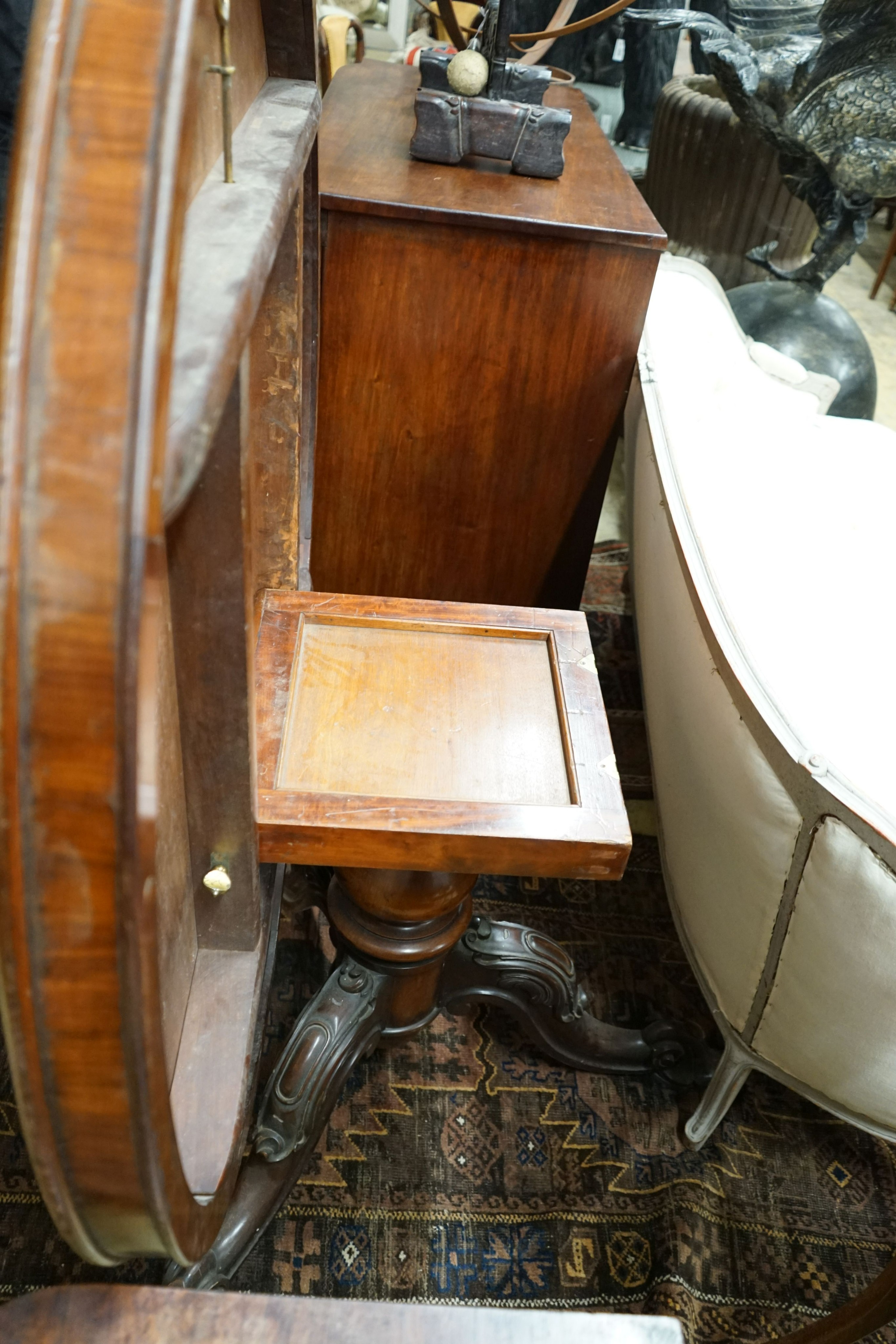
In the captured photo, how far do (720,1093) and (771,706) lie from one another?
18.5 inches

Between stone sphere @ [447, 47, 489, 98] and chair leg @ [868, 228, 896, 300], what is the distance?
275 centimetres

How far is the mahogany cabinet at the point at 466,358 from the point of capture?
1214mm

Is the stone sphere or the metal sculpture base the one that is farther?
the stone sphere

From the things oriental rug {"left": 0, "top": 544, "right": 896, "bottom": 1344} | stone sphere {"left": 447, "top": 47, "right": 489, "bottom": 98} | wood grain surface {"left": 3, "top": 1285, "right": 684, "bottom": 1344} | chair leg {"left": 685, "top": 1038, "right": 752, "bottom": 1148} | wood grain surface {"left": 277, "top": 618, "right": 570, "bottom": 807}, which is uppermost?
stone sphere {"left": 447, "top": 47, "right": 489, "bottom": 98}

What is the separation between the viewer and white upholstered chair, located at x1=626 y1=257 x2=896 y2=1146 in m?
0.86

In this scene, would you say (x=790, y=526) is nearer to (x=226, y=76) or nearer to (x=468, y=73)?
(x=468, y=73)

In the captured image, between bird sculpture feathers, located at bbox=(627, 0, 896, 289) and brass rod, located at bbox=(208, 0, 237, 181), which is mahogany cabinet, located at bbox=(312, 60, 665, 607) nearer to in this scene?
bird sculpture feathers, located at bbox=(627, 0, 896, 289)

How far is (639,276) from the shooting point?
4.12 ft

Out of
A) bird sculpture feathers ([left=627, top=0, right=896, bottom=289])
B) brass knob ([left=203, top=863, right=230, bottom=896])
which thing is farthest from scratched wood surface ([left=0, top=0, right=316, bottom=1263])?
bird sculpture feathers ([left=627, top=0, right=896, bottom=289])

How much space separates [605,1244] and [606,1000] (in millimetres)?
312

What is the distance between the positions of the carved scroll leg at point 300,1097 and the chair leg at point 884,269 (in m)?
3.52

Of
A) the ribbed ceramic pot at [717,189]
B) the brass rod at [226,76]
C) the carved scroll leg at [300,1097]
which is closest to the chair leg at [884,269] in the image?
the ribbed ceramic pot at [717,189]

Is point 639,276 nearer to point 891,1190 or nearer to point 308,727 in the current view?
point 308,727

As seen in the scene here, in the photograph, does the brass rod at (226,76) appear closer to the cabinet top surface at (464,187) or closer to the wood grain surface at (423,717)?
the wood grain surface at (423,717)
